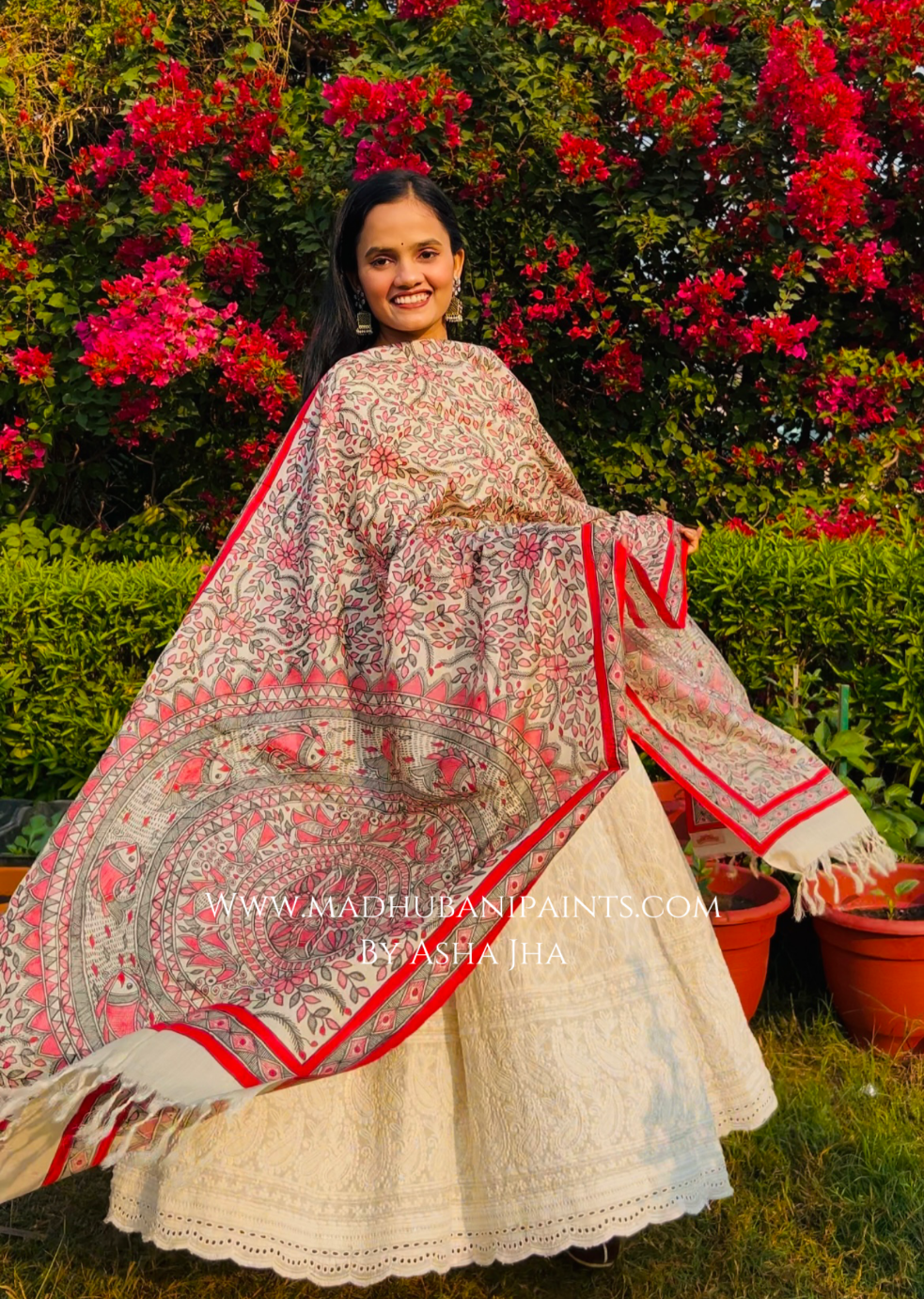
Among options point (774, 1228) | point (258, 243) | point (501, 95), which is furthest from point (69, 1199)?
point (501, 95)

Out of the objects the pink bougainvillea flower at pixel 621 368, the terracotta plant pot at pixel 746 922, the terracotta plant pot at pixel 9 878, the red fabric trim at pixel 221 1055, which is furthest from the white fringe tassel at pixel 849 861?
the pink bougainvillea flower at pixel 621 368

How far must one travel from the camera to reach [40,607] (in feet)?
13.0

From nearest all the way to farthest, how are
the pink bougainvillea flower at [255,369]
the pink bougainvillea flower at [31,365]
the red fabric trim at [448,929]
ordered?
the red fabric trim at [448,929], the pink bougainvillea flower at [255,369], the pink bougainvillea flower at [31,365]

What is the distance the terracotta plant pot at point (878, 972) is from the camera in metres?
3.03

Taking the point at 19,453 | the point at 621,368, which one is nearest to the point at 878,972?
the point at 621,368

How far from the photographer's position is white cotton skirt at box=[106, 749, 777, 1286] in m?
1.96

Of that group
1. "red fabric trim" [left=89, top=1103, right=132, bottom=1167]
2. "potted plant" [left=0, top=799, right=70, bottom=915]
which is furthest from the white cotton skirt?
"potted plant" [left=0, top=799, right=70, bottom=915]

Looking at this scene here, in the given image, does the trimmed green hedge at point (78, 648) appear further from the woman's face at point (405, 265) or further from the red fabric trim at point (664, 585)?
the red fabric trim at point (664, 585)

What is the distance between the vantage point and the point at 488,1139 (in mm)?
2027

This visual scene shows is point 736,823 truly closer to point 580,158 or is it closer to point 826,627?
point 826,627

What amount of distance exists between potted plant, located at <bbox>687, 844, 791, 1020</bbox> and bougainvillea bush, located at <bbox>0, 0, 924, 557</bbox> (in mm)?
1333

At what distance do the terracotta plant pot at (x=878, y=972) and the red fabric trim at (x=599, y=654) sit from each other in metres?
1.31

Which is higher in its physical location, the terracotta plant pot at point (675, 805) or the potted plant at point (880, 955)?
the terracotta plant pot at point (675, 805)

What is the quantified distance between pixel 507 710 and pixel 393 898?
14.9 inches
